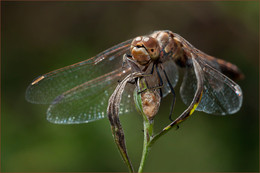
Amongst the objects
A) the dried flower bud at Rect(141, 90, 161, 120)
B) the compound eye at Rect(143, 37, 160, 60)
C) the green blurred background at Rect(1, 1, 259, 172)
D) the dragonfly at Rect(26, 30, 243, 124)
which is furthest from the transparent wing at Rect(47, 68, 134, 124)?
the green blurred background at Rect(1, 1, 259, 172)

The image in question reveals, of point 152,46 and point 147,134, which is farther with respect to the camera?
point 152,46

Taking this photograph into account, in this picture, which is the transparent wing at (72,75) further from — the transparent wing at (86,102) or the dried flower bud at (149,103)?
the dried flower bud at (149,103)

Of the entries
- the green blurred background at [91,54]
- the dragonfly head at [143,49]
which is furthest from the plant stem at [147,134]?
the green blurred background at [91,54]

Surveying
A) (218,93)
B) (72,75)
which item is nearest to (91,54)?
(72,75)

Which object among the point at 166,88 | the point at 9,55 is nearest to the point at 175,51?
the point at 166,88

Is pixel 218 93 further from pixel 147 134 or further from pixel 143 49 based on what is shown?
pixel 147 134

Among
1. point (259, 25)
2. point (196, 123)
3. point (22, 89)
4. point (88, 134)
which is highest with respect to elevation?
point (22, 89)

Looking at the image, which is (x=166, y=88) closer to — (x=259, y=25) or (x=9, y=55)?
(x=259, y=25)
